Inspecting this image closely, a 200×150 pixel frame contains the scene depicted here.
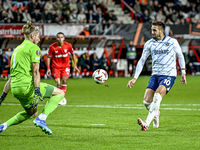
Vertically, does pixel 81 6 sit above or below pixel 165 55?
below

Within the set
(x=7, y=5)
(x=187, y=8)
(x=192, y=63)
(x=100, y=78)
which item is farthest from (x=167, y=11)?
(x=100, y=78)

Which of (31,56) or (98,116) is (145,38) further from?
(31,56)

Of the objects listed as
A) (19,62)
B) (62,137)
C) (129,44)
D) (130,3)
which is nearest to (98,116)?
(62,137)

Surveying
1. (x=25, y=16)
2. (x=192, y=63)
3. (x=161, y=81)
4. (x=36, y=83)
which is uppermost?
(x=36, y=83)

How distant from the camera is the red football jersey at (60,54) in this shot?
13.2 metres

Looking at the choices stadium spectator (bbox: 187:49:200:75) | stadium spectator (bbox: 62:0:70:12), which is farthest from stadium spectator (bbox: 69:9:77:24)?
stadium spectator (bbox: 187:49:200:75)

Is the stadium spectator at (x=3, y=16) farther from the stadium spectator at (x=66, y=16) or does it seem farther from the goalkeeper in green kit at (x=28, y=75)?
the goalkeeper in green kit at (x=28, y=75)

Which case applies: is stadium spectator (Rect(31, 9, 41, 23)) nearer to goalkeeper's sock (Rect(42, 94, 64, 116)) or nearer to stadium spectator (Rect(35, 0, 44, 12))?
stadium spectator (Rect(35, 0, 44, 12))

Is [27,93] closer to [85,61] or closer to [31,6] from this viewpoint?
[31,6]

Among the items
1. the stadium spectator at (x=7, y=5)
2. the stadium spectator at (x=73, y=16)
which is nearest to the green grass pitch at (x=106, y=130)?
the stadium spectator at (x=7, y=5)

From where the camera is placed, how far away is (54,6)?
27281 mm

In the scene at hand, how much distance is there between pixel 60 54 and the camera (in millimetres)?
13219

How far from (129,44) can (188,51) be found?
495cm

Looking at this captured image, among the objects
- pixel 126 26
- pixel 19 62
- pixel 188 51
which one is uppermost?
pixel 19 62
